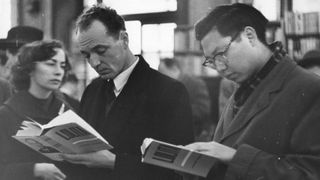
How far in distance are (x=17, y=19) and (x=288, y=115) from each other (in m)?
3.69

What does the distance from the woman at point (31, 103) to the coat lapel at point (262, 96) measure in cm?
→ 108

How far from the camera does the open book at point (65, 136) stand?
7.08ft

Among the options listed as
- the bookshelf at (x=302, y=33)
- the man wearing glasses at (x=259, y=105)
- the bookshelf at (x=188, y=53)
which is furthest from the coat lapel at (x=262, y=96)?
the bookshelf at (x=188, y=53)

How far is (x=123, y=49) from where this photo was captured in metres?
2.45

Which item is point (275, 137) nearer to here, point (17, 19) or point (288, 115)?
point (288, 115)

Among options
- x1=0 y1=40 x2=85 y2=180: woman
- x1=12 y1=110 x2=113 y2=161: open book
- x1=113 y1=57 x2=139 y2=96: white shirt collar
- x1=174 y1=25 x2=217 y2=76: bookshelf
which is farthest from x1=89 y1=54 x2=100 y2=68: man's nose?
x1=174 y1=25 x2=217 y2=76: bookshelf

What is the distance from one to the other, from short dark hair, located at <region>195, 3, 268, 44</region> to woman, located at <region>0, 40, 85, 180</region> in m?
1.13

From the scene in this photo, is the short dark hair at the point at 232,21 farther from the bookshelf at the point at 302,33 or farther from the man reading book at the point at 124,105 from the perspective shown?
the bookshelf at the point at 302,33

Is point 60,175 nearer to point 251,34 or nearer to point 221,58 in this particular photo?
point 221,58

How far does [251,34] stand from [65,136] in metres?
0.83

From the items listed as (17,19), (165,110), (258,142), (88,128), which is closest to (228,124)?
(258,142)

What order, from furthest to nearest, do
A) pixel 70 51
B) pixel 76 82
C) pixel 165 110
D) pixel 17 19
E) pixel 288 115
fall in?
pixel 70 51
pixel 76 82
pixel 17 19
pixel 165 110
pixel 288 115

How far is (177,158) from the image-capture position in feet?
6.05

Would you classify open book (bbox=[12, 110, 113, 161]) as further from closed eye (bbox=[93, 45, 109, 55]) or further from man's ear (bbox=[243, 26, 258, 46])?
man's ear (bbox=[243, 26, 258, 46])
